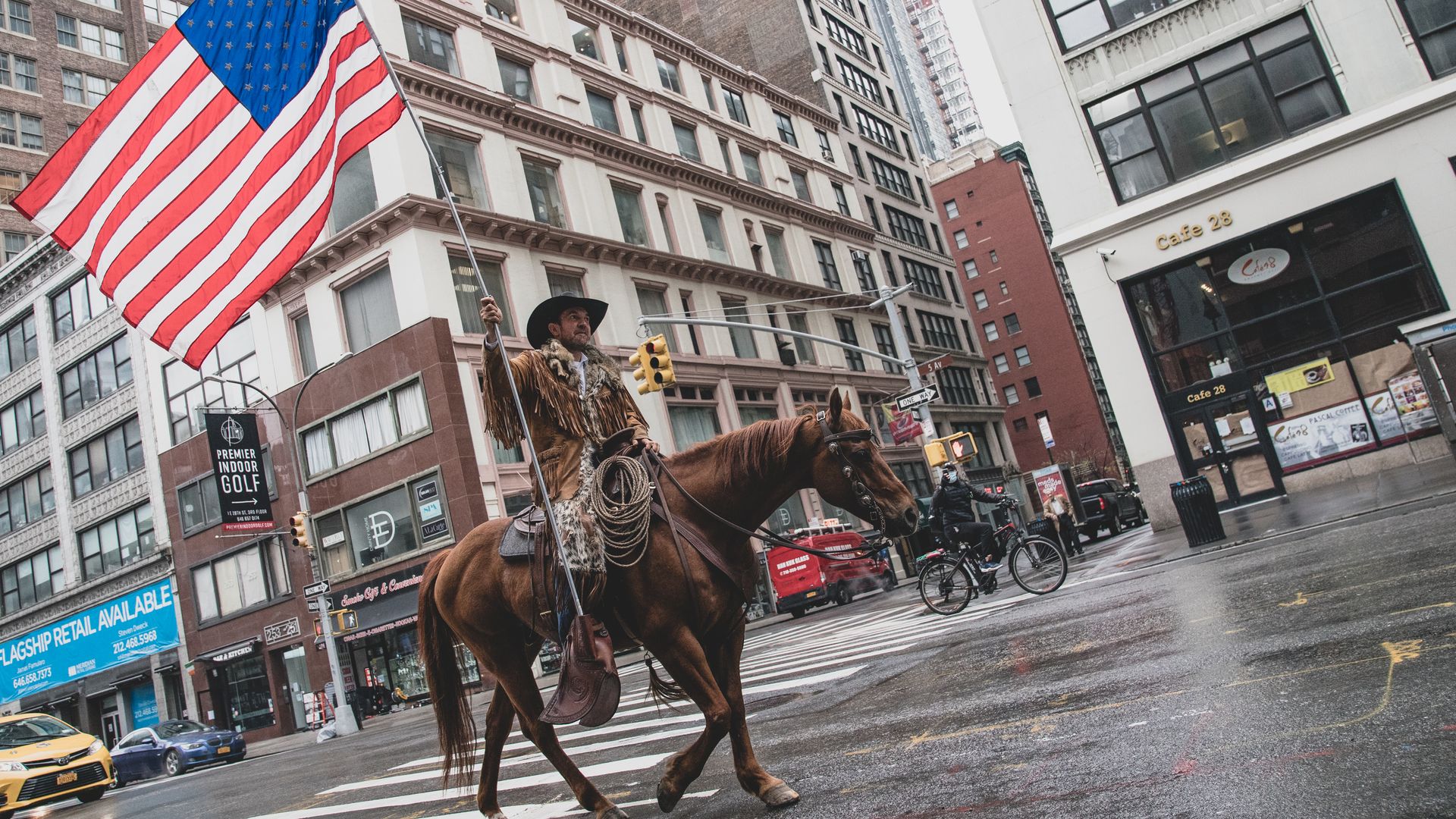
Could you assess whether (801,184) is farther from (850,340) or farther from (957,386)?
(957,386)

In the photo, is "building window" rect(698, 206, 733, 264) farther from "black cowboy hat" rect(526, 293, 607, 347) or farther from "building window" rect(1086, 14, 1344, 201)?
"black cowboy hat" rect(526, 293, 607, 347)

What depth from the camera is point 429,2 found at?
3606 centimetres

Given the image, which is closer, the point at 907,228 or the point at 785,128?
the point at 785,128

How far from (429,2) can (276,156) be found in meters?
32.4

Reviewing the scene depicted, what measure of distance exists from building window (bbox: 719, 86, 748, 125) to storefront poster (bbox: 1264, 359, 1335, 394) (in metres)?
35.7

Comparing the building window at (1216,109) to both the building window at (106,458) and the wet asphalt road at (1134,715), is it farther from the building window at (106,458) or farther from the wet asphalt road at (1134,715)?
the building window at (106,458)

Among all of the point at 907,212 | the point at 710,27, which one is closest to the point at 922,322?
the point at 907,212

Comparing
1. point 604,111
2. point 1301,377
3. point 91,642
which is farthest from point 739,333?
point 91,642

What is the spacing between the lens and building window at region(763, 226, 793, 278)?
168 feet

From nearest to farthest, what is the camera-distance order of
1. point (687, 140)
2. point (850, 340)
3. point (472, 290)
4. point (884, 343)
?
point (472, 290), point (687, 140), point (850, 340), point (884, 343)

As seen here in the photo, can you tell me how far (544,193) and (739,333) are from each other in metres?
11.7

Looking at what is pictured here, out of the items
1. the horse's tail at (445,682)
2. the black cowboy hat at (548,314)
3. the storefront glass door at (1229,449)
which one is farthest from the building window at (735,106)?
the horse's tail at (445,682)

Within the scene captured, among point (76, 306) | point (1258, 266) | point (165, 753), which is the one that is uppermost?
point (76, 306)

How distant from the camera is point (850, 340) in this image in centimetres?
5381
